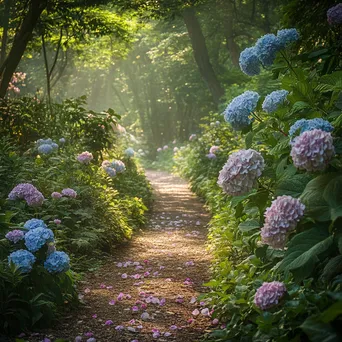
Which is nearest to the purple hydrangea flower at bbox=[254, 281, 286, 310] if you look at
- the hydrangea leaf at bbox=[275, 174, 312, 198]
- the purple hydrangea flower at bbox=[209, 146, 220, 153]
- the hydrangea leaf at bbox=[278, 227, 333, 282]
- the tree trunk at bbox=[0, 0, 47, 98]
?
the hydrangea leaf at bbox=[278, 227, 333, 282]

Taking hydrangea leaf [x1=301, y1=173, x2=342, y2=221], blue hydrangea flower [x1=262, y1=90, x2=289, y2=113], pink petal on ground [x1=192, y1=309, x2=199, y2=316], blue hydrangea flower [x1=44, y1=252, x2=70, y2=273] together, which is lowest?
pink petal on ground [x1=192, y1=309, x2=199, y2=316]

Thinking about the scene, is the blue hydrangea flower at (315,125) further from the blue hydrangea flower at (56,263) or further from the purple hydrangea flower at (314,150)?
the blue hydrangea flower at (56,263)

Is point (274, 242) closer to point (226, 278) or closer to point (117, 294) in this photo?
point (226, 278)

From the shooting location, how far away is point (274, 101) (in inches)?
159

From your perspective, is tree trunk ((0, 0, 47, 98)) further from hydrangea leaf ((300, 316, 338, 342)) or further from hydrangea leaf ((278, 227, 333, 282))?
hydrangea leaf ((300, 316, 338, 342))

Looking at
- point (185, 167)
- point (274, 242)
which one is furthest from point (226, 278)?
point (185, 167)

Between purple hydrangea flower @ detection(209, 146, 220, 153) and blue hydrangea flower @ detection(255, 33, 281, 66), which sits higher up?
blue hydrangea flower @ detection(255, 33, 281, 66)

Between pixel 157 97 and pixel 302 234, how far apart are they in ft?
85.3

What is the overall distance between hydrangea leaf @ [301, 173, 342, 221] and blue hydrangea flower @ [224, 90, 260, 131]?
1248 millimetres

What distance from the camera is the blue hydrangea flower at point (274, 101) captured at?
13.2ft

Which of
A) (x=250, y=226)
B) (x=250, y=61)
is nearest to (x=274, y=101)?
(x=250, y=61)

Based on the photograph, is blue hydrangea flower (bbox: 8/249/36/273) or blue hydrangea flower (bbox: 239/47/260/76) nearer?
blue hydrangea flower (bbox: 8/249/36/273)

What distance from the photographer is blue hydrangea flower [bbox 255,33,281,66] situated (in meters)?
4.35

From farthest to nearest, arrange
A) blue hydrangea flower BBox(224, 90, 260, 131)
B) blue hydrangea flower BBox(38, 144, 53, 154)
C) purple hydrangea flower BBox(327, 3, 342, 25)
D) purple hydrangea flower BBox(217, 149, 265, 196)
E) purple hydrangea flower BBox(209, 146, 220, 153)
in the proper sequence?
purple hydrangea flower BBox(209, 146, 220, 153) < blue hydrangea flower BBox(38, 144, 53, 154) < purple hydrangea flower BBox(327, 3, 342, 25) < blue hydrangea flower BBox(224, 90, 260, 131) < purple hydrangea flower BBox(217, 149, 265, 196)
